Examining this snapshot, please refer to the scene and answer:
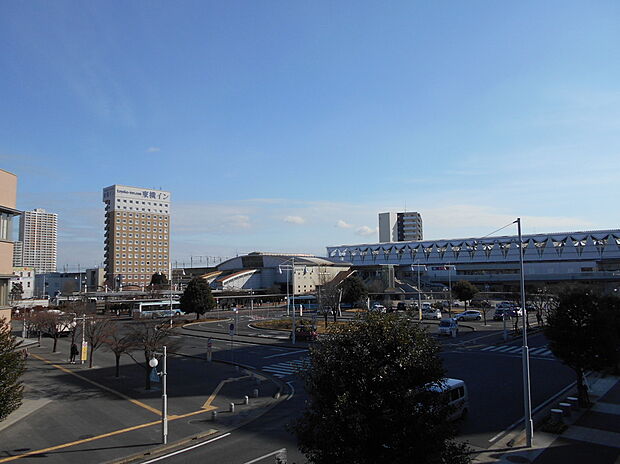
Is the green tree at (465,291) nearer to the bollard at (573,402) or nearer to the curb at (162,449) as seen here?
the bollard at (573,402)

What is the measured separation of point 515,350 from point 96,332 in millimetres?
33709

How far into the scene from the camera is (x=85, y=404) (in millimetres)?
21969

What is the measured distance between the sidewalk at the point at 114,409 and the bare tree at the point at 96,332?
60.0 inches

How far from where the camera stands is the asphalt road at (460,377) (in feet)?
51.7

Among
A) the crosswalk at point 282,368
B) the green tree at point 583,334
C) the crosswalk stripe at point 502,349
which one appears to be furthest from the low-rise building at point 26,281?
the green tree at point 583,334

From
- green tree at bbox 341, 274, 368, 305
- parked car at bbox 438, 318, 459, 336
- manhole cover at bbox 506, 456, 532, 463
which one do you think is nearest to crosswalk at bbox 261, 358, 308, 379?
manhole cover at bbox 506, 456, 532, 463

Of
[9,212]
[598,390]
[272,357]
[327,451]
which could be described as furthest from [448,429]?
[272,357]

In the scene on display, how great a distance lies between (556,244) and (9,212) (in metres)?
131

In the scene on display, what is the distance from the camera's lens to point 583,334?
1930 cm

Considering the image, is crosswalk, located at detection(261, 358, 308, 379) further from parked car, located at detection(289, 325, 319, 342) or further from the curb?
the curb

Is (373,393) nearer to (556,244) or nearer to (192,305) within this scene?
(192,305)

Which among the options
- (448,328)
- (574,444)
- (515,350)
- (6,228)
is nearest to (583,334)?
(574,444)

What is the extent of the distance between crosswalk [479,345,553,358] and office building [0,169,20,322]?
114 feet

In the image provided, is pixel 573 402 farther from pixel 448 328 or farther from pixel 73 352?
pixel 73 352
